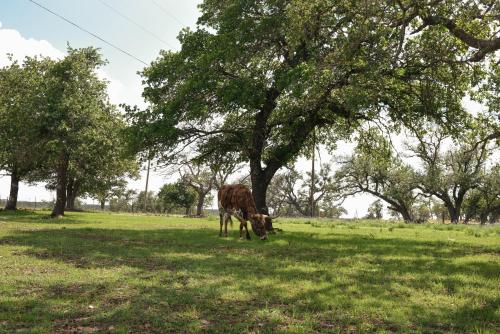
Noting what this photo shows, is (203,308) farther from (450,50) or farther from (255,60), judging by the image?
(255,60)

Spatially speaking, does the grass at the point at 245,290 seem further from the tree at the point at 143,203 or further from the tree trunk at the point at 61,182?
the tree at the point at 143,203

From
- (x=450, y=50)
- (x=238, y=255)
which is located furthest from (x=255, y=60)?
(x=238, y=255)

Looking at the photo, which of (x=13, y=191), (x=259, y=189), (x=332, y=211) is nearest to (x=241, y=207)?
(x=259, y=189)

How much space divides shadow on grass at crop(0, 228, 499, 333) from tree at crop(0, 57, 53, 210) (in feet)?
68.5

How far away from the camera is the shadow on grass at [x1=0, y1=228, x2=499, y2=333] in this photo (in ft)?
24.0

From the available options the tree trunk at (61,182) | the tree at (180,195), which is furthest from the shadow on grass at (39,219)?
the tree at (180,195)

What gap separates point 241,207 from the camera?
21797 millimetres

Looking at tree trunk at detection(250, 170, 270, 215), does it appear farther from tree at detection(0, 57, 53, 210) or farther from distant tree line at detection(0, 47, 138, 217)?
tree at detection(0, 57, 53, 210)

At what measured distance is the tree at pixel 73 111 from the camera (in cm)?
3406

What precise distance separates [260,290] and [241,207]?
12.2 meters

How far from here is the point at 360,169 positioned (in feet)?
225

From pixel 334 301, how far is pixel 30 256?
10016 mm

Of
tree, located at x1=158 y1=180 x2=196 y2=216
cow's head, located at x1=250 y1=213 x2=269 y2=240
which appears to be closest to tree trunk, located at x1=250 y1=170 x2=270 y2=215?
cow's head, located at x1=250 y1=213 x2=269 y2=240

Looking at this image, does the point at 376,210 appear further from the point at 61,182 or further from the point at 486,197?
the point at 61,182
